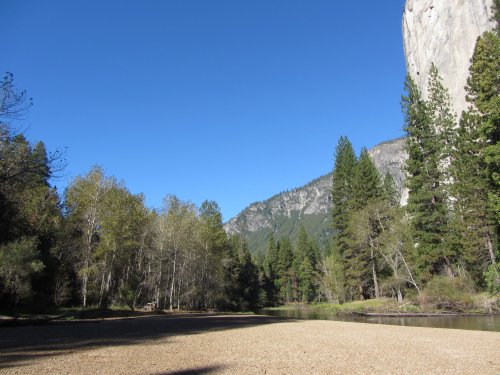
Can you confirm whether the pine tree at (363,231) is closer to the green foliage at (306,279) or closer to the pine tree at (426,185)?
the pine tree at (426,185)

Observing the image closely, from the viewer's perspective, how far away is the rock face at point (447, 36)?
57125mm

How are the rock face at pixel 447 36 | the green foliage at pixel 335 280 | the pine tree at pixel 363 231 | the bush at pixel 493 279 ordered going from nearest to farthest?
the bush at pixel 493 279
the pine tree at pixel 363 231
the green foliage at pixel 335 280
the rock face at pixel 447 36

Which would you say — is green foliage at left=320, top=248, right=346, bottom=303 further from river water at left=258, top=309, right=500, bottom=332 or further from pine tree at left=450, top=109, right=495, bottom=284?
river water at left=258, top=309, right=500, bottom=332

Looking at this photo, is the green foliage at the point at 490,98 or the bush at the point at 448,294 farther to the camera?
the bush at the point at 448,294

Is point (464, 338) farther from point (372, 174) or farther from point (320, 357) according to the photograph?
point (372, 174)

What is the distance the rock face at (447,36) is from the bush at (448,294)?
111 feet

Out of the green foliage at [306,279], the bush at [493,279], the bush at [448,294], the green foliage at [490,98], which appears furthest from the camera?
the green foliage at [306,279]

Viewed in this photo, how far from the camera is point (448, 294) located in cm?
3086

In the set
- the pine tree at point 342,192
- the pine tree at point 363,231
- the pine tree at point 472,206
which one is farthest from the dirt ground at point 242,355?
the pine tree at point 342,192

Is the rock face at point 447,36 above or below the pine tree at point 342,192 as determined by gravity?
above

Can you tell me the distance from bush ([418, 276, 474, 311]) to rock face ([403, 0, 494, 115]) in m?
33.9

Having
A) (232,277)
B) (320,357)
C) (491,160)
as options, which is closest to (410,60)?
(232,277)

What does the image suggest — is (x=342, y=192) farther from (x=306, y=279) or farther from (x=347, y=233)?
(x=306, y=279)

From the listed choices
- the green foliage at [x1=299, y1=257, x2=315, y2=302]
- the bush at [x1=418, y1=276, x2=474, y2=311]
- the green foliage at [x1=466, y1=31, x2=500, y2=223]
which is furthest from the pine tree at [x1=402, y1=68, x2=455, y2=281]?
the green foliage at [x1=299, y1=257, x2=315, y2=302]
